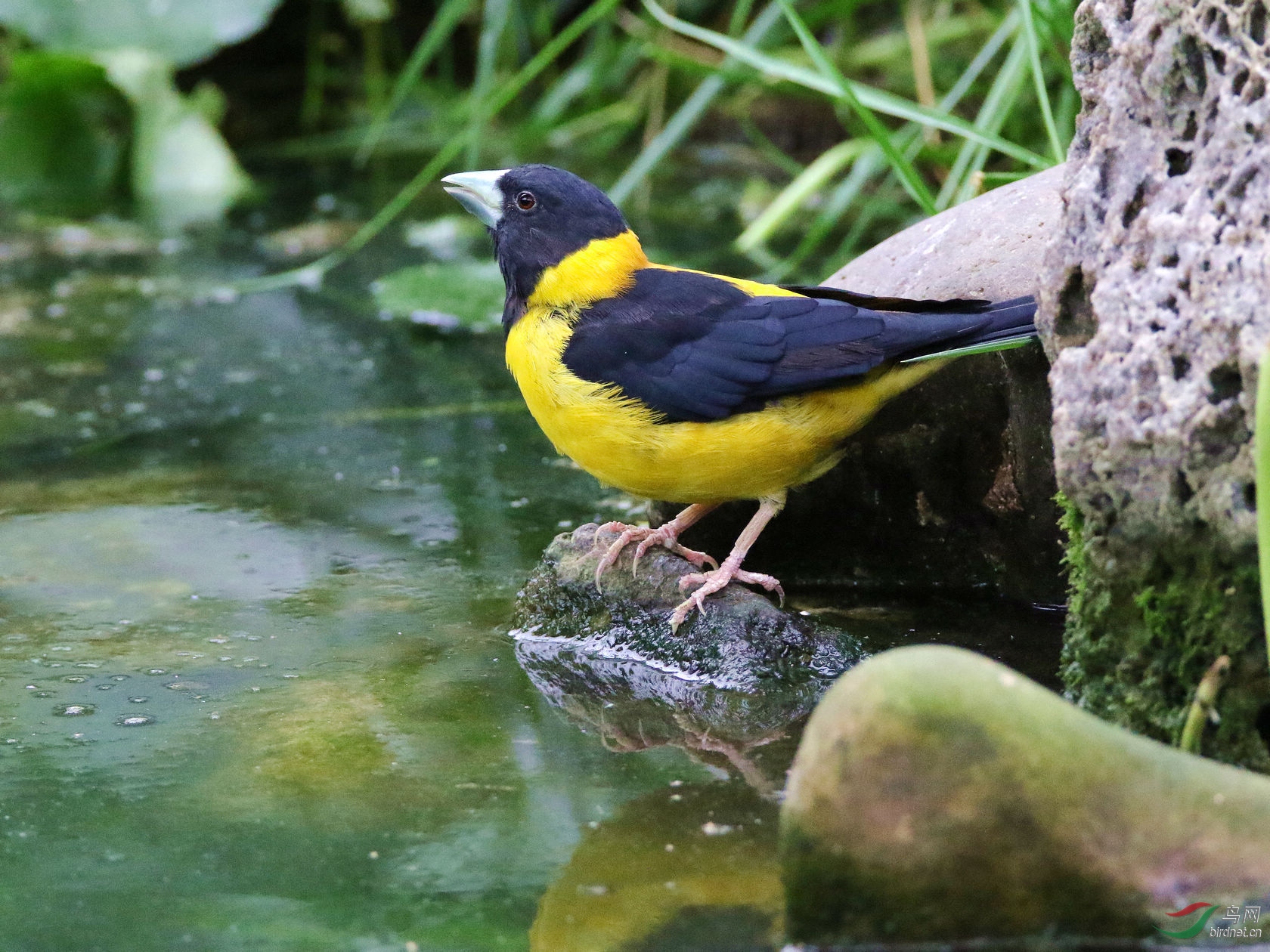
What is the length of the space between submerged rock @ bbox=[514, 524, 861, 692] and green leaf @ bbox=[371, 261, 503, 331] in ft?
10.2

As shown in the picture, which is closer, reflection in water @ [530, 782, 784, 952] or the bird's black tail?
reflection in water @ [530, 782, 784, 952]

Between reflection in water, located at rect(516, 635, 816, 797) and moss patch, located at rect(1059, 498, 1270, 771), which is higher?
moss patch, located at rect(1059, 498, 1270, 771)

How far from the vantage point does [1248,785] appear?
7.61 ft

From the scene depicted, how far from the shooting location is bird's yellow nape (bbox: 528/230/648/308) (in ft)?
12.6

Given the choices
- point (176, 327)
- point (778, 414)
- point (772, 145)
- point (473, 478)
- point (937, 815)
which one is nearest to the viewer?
point (937, 815)

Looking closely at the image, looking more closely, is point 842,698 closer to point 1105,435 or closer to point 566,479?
point 1105,435

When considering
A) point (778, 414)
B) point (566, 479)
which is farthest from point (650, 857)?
point (566, 479)

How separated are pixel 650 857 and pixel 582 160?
7301 mm

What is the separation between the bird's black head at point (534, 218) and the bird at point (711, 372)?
0.04 m

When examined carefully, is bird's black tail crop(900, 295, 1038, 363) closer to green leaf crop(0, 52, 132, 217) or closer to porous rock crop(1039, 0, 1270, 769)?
porous rock crop(1039, 0, 1270, 769)

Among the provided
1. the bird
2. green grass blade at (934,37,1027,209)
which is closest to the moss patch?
the bird

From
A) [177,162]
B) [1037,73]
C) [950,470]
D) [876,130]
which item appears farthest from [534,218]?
[177,162]

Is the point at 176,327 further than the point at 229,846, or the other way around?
the point at 176,327

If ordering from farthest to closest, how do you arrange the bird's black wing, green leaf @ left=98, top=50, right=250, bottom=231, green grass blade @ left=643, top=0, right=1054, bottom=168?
green leaf @ left=98, top=50, right=250, bottom=231, green grass blade @ left=643, top=0, right=1054, bottom=168, the bird's black wing
